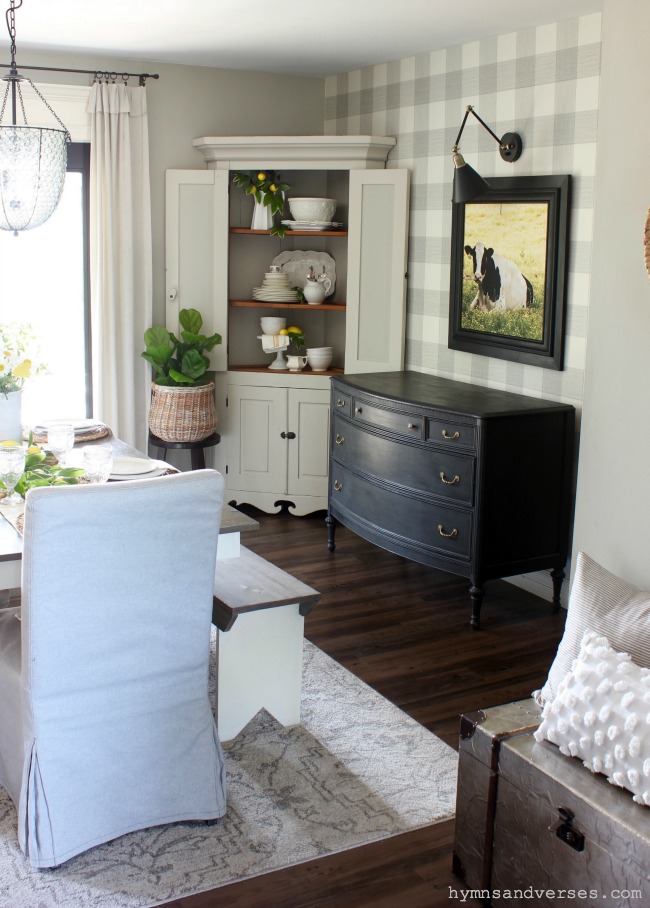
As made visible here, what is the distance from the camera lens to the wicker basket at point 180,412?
527 cm

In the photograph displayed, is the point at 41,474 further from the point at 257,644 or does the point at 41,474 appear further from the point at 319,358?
the point at 319,358

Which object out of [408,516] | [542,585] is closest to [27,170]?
[408,516]

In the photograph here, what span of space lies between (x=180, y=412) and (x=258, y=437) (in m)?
0.54

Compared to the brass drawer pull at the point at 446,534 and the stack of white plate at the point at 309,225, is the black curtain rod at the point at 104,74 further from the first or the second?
the brass drawer pull at the point at 446,534

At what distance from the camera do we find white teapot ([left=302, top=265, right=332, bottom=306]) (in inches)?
222

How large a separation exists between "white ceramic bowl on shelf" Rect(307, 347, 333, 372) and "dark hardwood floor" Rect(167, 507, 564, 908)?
857 mm

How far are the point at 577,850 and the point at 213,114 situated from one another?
457cm

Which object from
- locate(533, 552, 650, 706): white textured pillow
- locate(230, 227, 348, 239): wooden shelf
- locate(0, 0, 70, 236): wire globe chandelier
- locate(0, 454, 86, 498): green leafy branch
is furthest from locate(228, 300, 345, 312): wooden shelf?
locate(533, 552, 650, 706): white textured pillow

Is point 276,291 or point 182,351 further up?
point 276,291

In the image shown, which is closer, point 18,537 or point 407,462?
point 18,537

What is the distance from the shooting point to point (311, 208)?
17.9ft

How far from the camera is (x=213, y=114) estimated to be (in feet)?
18.2

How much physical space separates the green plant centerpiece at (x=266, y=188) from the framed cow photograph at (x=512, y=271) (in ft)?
3.61

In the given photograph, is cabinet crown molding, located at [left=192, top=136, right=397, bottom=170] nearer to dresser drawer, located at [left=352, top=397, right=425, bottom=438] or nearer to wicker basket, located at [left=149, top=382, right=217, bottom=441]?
wicker basket, located at [left=149, top=382, right=217, bottom=441]
